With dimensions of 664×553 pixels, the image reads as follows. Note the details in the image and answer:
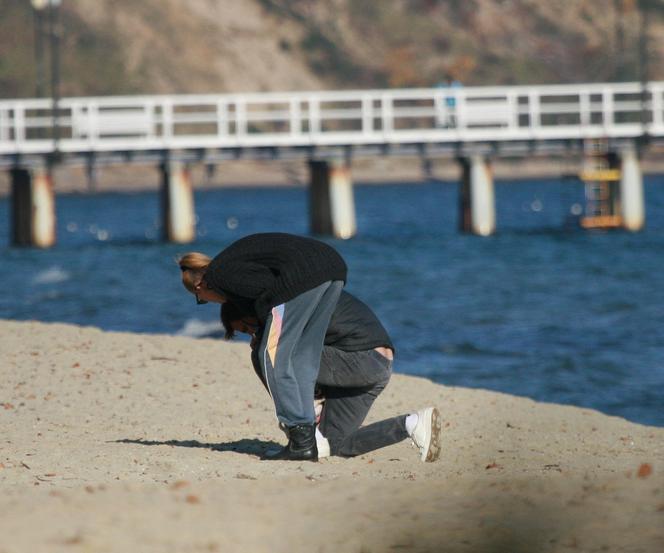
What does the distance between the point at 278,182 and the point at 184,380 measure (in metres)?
→ 93.0

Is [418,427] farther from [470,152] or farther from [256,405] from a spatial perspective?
[470,152]

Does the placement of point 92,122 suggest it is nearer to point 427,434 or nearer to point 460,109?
point 460,109

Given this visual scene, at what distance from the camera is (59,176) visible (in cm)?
9725

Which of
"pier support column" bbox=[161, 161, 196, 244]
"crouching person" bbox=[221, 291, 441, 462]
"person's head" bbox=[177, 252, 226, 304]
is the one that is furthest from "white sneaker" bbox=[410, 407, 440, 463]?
"pier support column" bbox=[161, 161, 196, 244]

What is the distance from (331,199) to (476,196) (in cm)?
387

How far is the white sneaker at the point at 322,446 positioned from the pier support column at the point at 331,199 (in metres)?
27.8

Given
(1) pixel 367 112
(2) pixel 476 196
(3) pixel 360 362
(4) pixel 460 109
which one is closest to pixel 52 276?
(1) pixel 367 112

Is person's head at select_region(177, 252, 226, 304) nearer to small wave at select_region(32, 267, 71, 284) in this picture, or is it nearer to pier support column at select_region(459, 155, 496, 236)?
small wave at select_region(32, 267, 71, 284)

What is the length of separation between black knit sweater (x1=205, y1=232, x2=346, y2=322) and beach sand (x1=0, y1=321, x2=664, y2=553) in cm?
92

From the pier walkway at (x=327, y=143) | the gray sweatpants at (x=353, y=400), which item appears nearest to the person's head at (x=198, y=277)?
the gray sweatpants at (x=353, y=400)

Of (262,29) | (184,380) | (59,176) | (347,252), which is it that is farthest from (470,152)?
(262,29)

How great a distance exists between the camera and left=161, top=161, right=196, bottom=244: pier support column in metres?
34.9

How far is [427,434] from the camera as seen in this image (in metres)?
7.94

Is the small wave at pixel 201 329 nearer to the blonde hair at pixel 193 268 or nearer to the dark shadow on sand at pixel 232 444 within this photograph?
the dark shadow on sand at pixel 232 444
